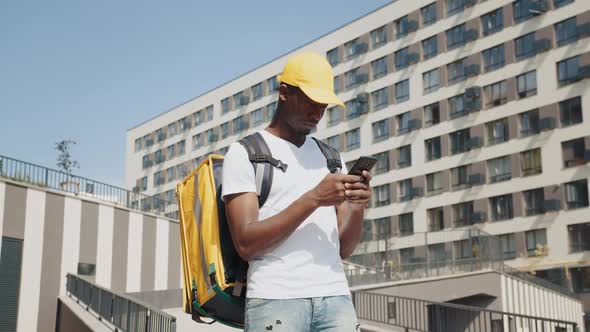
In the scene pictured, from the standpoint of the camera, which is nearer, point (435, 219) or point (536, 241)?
point (536, 241)

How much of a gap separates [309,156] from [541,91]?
1958 inches

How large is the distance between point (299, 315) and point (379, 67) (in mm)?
60802

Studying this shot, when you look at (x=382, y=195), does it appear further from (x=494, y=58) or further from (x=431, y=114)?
(x=494, y=58)

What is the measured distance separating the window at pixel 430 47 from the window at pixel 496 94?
239 inches

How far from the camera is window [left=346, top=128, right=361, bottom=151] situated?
211 ft

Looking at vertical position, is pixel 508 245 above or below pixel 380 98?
below

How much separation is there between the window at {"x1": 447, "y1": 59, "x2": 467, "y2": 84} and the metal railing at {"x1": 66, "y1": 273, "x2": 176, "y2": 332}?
132 feet

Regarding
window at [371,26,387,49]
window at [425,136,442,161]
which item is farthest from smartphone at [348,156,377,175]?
window at [371,26,387,49]

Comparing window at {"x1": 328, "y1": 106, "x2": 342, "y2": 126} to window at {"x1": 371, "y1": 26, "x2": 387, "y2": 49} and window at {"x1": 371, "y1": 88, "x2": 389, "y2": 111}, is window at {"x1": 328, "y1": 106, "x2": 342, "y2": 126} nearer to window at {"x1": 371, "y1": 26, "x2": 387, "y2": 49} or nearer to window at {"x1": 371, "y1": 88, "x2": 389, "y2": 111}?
window at {"x1": 371, "y1": 88, "x2": 389, "y2": 111}

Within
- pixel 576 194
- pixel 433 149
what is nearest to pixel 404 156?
pixel 433 149

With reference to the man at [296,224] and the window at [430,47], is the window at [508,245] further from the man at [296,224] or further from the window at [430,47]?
the man at [296,224]

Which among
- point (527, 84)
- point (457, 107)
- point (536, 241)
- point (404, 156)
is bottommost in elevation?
point (536, 241)

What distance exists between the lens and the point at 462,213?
5438 cm

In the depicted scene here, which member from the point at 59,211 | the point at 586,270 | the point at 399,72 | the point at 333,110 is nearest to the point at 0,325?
the point at 59,211
